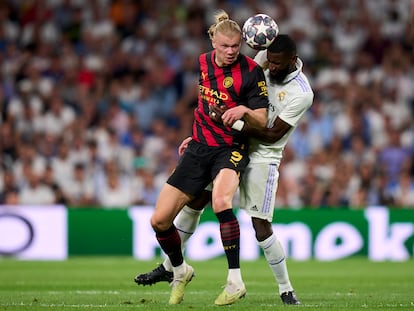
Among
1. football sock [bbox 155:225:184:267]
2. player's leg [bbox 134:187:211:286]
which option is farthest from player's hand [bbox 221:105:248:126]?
football sock [bbox 155:225:184:267]

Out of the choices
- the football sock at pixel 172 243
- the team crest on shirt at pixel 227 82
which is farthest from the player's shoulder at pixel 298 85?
the football sock at pixel 172 243

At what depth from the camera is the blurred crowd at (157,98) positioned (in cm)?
1877

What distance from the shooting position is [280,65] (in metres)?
9.43

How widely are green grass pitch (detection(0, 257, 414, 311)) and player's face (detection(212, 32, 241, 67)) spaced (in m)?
2.23

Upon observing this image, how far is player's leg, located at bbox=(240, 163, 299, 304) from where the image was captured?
960 centimetres

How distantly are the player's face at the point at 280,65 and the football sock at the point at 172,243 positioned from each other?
1.70 m

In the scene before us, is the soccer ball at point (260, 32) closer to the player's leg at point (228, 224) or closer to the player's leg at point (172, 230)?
the player's leg at point (228, 224)

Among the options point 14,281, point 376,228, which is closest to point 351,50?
point 376,228

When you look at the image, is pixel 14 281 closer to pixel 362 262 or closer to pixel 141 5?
pixel 362 262

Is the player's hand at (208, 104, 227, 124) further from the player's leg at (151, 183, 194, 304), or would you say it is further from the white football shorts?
the player's leg at (151, 183, 194, 304)

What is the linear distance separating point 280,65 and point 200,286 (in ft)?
12.2

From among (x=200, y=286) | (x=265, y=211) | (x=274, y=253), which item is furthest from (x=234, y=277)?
(x=200, y=286)

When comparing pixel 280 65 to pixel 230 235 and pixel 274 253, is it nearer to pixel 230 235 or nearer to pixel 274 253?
pixel 230 235

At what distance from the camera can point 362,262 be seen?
55.6 feet
